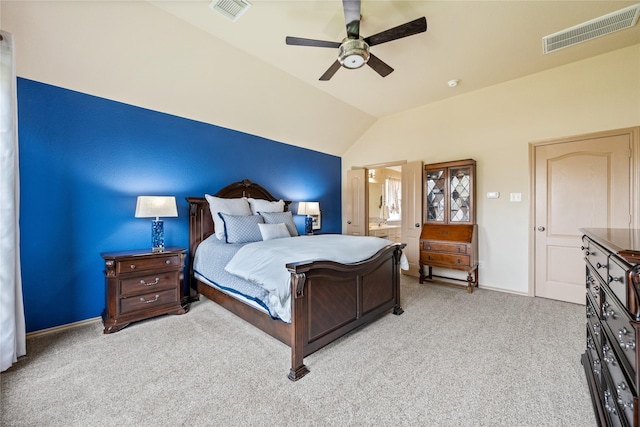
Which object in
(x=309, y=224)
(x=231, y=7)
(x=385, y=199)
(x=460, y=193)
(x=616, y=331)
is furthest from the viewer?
(x=385, y=199)

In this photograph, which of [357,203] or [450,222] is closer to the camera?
[450,222]

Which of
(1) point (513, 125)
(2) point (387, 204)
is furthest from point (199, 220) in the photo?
(2) point (387, 204)

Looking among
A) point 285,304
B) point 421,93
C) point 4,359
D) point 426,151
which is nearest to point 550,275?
point 426,151

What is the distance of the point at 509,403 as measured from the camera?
160 cm

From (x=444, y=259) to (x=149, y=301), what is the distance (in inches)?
156

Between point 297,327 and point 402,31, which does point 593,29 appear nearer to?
point 402,31

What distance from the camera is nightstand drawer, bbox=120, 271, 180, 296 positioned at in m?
2.62

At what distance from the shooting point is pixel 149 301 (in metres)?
2.76

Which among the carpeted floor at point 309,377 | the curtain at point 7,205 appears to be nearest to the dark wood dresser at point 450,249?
the carpeted floor at point 309,377

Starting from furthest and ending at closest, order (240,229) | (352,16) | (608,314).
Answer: (240,229)
(352,16)
(608,314)

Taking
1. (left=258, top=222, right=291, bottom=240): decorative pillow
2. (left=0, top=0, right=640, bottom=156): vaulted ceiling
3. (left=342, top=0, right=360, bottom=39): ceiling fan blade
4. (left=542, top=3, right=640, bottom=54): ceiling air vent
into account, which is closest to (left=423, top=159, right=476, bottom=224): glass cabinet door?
(left=0, top=0, right=640, bottom=156): vaulted ceiling

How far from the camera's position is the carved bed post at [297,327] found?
6.13 feet

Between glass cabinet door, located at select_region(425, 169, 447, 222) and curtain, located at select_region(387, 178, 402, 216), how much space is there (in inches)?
107

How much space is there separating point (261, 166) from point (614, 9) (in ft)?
14.4
